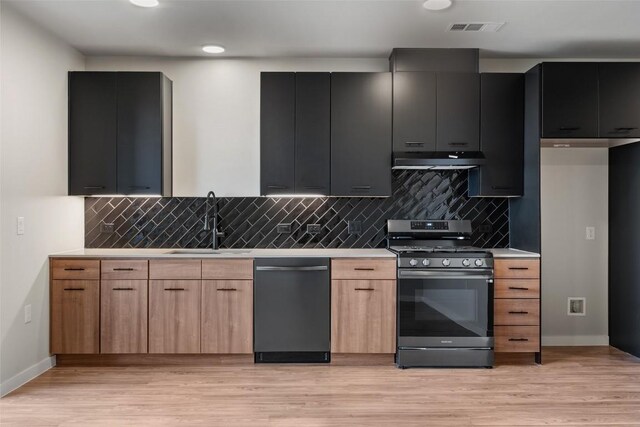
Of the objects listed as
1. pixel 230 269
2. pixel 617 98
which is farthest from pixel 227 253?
pixel 617 98

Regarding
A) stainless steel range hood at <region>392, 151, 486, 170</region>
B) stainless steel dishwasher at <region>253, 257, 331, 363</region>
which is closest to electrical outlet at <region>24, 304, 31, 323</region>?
stainless steel dishwasher at <region>253, 257, 331, 363</region>

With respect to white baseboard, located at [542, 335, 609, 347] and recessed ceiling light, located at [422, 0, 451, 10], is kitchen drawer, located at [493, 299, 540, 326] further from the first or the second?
recessed ceiling light, located at [422, 0, 451, 10]

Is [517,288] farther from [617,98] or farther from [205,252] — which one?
[205,252]

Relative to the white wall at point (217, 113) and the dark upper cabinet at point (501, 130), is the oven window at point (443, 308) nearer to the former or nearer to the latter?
the dark upper cabinet at point (501, 130)

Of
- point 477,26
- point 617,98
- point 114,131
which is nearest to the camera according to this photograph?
point 477,26

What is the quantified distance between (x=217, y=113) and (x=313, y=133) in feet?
3.13

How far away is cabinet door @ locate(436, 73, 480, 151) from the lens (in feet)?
12.7

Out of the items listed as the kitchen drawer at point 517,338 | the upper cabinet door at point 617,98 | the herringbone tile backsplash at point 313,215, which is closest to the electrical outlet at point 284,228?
the herringbone tile backsplash at point 313,215

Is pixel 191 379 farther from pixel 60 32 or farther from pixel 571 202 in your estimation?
pixel 571 202

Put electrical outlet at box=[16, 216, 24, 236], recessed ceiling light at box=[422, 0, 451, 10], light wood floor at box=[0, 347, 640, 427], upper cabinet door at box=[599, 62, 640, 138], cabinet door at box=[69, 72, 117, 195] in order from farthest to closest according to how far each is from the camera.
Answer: cabinet door at box=[69, 72, 117, 195] → upper cabinet door at box=[599, 62, 640, 138] → electrical outlet at box=[16, 216, 24, 236] → recessed ceiling light at box=[422, 0, 451, 10] → light wood floor at box=[0, 347, 640, 427]

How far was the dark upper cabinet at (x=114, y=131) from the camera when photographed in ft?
12.6

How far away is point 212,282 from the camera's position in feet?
11.9

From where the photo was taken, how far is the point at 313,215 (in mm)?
4207

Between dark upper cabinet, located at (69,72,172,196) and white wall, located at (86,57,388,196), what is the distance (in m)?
0.34
